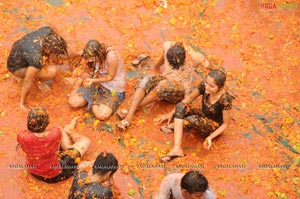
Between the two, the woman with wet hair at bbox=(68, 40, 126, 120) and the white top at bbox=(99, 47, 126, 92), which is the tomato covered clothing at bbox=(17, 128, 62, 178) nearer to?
the woman with wet hair at bbox=(68, 40, 126, 120)

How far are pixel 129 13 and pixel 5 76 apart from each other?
264cm

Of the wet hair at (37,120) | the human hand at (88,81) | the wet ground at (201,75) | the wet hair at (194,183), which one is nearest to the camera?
the wet hair at (194,183)

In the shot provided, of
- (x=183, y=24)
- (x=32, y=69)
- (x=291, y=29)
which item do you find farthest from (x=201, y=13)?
(x=32, y=69)

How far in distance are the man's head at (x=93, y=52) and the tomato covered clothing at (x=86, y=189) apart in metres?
1.94

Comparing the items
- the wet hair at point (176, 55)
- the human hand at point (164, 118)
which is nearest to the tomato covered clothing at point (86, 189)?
the human hand at point (164, 118)

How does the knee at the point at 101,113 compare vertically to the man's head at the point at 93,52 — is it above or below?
below

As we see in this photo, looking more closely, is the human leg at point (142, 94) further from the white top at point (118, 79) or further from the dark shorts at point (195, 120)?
the dark shorts at point (195, 120)

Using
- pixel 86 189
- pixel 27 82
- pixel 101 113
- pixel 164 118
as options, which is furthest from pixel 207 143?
pixel 27 82

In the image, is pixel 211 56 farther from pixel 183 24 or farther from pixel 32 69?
pixel 32 69

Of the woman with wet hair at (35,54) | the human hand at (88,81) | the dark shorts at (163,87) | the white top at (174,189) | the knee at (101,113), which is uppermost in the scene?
the woman with wet hair at (35,54)

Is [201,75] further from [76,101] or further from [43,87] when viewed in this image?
[43,87]

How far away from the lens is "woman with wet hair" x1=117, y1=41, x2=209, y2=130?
21.0 ft

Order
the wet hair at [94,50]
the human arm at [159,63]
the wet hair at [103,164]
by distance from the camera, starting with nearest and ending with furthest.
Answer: the wet hair at [103,164] → the wet hair at [94,50] → the human arm at [159,63]

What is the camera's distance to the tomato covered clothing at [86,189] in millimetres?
4312
